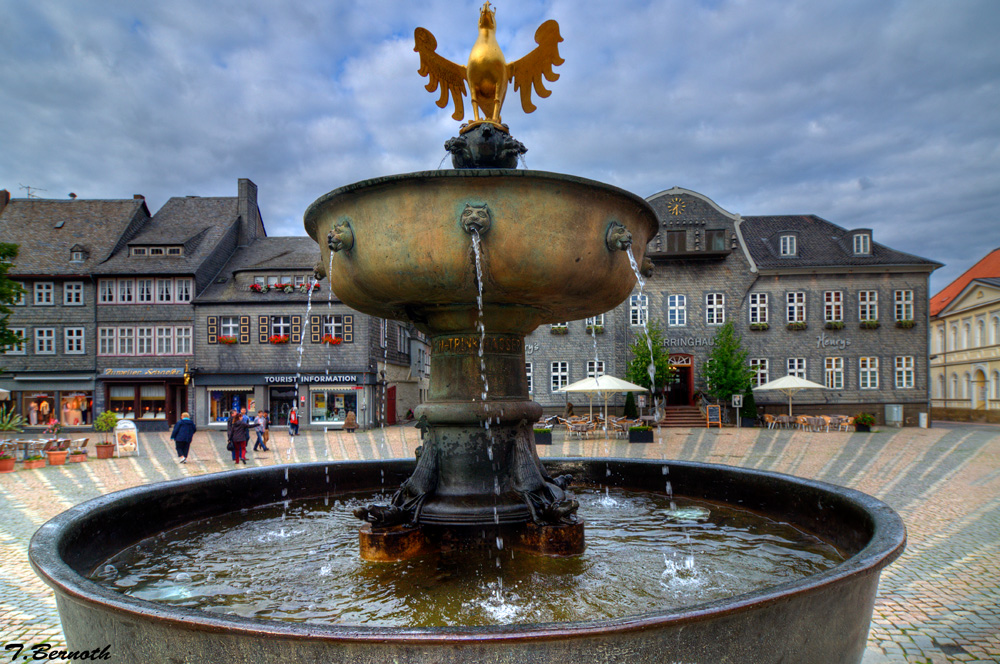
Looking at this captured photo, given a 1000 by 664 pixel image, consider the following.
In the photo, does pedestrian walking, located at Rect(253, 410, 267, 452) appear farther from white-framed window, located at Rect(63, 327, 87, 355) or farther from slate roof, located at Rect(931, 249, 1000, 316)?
slate roof, located at Rect(931, 249, 1000, 316)

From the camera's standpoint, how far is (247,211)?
37219mm

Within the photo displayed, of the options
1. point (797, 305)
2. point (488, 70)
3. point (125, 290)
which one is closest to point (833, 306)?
point (797, 305)

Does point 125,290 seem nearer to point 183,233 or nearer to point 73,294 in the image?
point 73,294

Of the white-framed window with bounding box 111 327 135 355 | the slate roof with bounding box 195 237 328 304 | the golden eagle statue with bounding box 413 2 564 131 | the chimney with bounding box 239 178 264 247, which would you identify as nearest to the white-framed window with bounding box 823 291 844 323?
the slate roof with bounding box 195 237 328 304

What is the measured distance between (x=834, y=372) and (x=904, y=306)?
497 centimetres

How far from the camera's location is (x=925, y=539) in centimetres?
728

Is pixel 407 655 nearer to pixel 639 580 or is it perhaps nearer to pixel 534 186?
pixel 639 580

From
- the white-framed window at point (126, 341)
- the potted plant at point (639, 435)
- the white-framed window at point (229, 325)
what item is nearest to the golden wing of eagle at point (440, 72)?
the potted plant at point (639, 435)

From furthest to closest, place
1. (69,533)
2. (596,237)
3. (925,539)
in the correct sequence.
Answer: (925,539) → (596,237) → (69,533)

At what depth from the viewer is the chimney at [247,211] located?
37.2 m

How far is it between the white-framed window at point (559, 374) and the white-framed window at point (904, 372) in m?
16.5

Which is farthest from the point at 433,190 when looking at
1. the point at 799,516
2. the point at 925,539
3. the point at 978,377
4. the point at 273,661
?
the point at 978,377

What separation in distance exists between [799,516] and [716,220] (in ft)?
99.8

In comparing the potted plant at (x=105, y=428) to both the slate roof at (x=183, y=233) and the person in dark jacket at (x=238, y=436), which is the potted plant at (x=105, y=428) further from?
the slate roof at (x=183, y=233)
